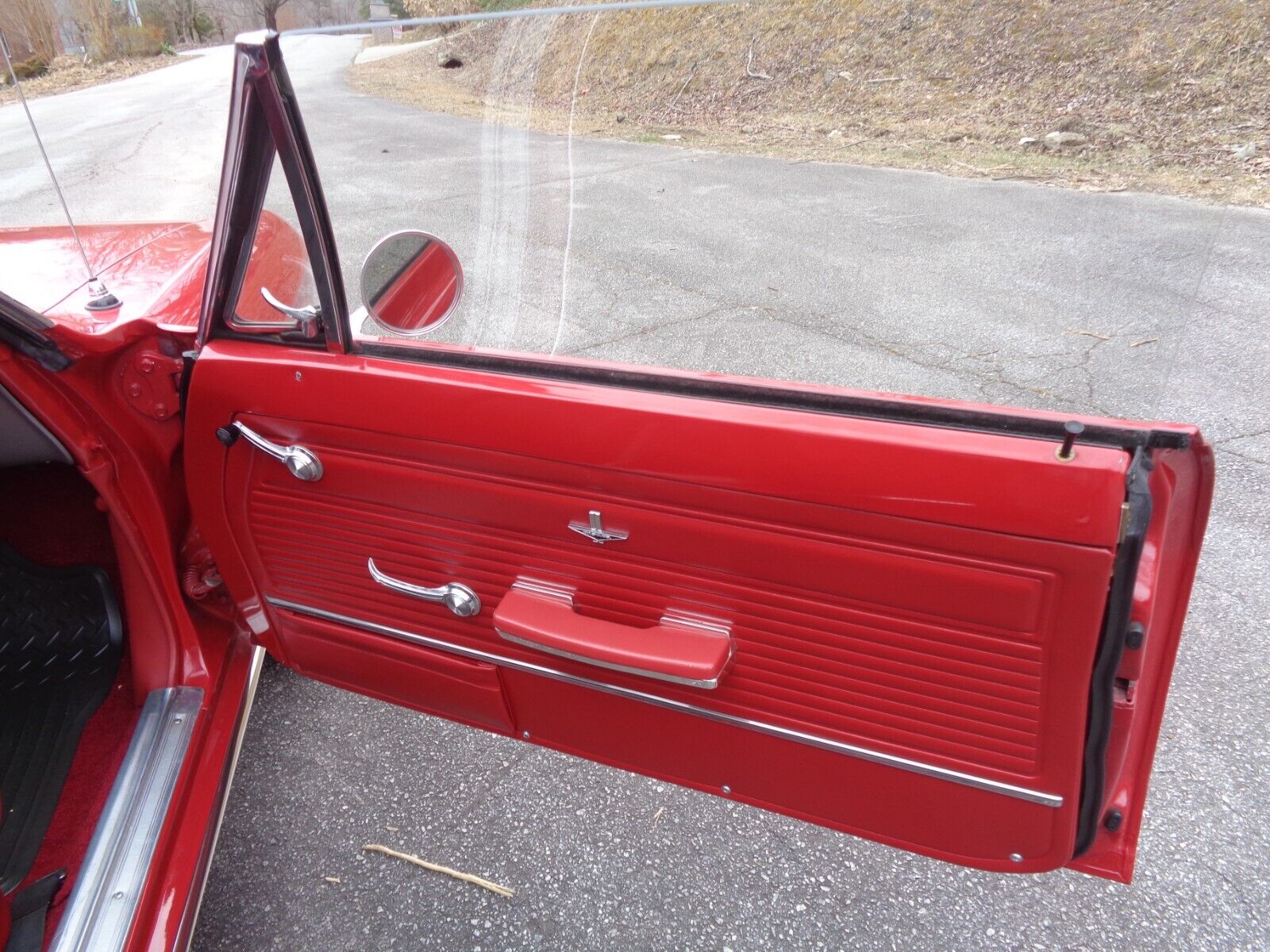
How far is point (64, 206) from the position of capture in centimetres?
166

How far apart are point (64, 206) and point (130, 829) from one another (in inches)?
47.1

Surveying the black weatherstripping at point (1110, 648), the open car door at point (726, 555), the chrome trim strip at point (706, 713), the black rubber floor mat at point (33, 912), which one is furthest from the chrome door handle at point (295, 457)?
the black weatherstripping at point (1110, 648)

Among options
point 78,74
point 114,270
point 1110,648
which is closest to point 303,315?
point 78,74

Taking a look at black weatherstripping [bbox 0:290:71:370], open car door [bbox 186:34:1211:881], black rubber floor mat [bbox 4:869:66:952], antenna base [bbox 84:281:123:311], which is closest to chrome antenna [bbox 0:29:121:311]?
antenna base [bbox 84:281:123:311]

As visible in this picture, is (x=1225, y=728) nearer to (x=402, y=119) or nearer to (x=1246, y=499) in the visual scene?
(x=1246, y=499)

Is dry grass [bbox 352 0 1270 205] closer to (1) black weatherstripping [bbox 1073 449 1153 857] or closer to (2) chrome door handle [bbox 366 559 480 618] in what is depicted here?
(1) black weatherstripping [bbox 1073 449 1153 857]

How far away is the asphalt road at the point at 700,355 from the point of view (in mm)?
1334

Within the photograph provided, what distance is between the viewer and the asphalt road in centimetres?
133

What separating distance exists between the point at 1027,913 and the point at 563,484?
137 centimetres

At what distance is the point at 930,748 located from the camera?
1315 millimetres

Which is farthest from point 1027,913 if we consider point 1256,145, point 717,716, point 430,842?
point 1256,145

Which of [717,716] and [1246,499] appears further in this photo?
[1246,499]

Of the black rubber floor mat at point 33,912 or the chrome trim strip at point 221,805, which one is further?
the chrome trim strip at point 221,805

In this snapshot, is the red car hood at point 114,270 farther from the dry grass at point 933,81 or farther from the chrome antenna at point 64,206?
the dry grass at point 933,81
